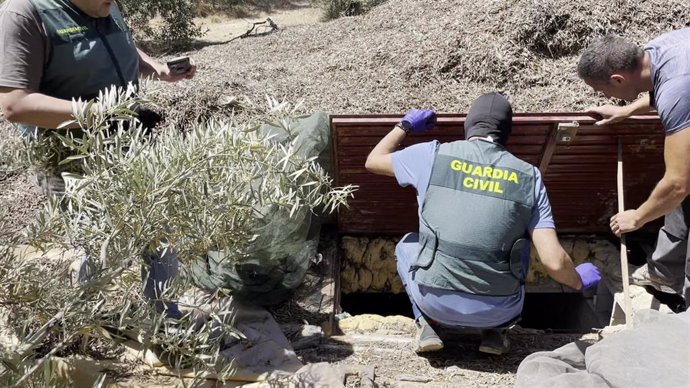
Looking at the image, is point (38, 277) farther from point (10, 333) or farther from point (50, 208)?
point (10, 333)

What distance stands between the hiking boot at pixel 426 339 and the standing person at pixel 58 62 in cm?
140

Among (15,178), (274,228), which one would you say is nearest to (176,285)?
(274,228)

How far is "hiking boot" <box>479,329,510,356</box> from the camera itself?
11.7ft

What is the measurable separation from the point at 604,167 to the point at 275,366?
104 inches

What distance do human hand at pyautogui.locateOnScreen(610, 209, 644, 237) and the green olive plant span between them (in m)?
1.93

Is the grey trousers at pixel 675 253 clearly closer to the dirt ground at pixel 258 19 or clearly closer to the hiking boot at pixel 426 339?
the hiking boot at pixel 426 339

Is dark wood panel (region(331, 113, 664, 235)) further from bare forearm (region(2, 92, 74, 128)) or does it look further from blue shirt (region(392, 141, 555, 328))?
bare forearm (region(2, 92, 74, 128))

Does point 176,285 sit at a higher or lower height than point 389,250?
higher

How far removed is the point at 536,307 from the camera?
5.80 metres

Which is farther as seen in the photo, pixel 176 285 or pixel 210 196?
pixel 176 285

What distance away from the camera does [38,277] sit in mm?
2479

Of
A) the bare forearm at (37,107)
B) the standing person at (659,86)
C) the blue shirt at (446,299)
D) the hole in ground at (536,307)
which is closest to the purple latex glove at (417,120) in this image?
the blue shirt at (446,299)

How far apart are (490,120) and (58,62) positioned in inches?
83.8

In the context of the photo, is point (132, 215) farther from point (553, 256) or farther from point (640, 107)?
point (640, 107)
